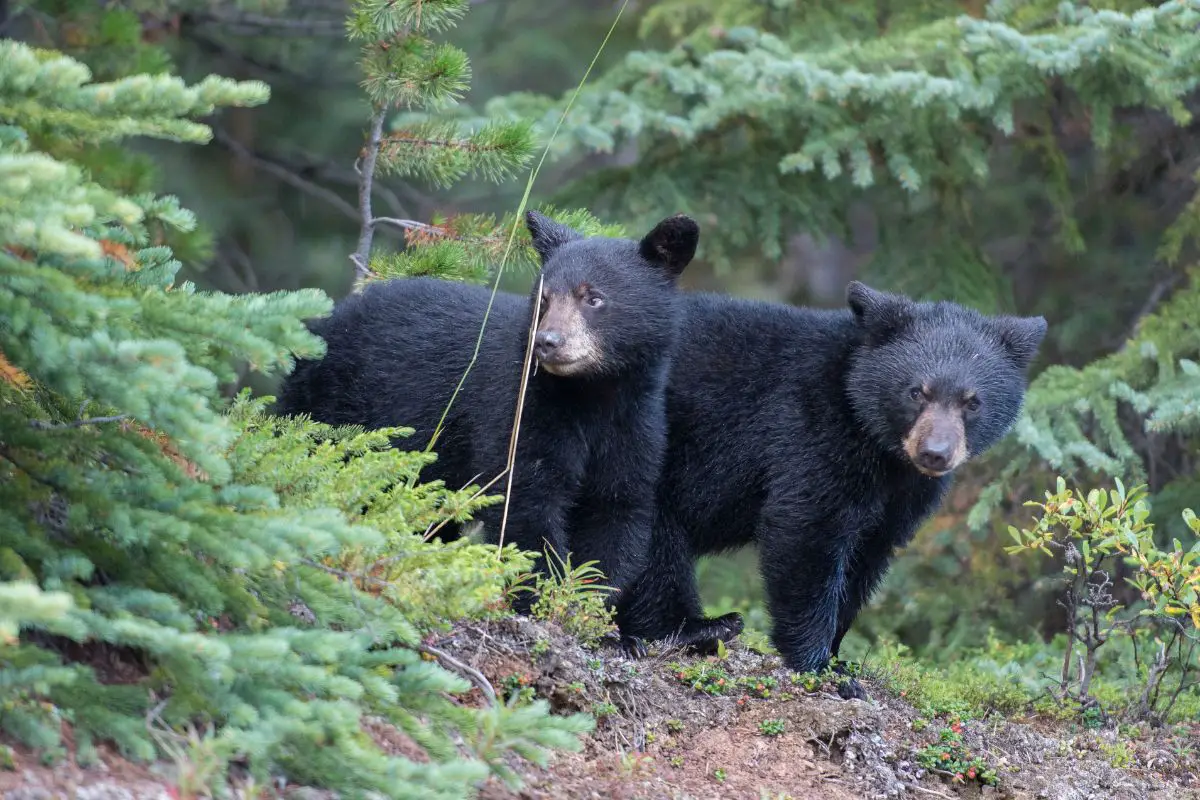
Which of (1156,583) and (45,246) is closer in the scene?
(45,246)

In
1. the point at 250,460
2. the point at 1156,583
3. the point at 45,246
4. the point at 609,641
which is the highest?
the point at 45,246

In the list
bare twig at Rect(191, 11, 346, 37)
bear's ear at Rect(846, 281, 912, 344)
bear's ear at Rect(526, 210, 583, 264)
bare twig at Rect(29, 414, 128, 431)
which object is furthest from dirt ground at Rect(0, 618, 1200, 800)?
bare twig at Rect(191, 11, 346, 37)

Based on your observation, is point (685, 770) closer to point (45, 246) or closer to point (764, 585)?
point (764, 585)

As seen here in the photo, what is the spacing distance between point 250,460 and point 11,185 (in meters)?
1.44

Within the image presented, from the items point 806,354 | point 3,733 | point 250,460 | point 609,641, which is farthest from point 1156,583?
point 3,733

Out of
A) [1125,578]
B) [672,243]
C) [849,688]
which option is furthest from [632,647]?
[1125,578]

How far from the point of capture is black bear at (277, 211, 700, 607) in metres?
5.52

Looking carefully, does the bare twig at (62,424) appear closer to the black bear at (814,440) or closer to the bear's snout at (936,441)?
the black bear at (814,440)

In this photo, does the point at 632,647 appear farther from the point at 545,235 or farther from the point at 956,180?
the point at 956,180

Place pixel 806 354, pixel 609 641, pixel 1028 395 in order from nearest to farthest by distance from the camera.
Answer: pixel 609 641 < pixel 806 354 < pixel 1028 395

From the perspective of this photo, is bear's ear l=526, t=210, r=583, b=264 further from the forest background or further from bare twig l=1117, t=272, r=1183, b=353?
bare twig l=1117, t=272, r=1183, b=353

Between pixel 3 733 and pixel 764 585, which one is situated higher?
pixel 3 733

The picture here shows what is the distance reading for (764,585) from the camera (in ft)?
20.1

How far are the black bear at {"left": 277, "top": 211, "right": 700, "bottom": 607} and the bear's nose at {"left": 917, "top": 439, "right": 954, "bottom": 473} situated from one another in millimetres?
1092
